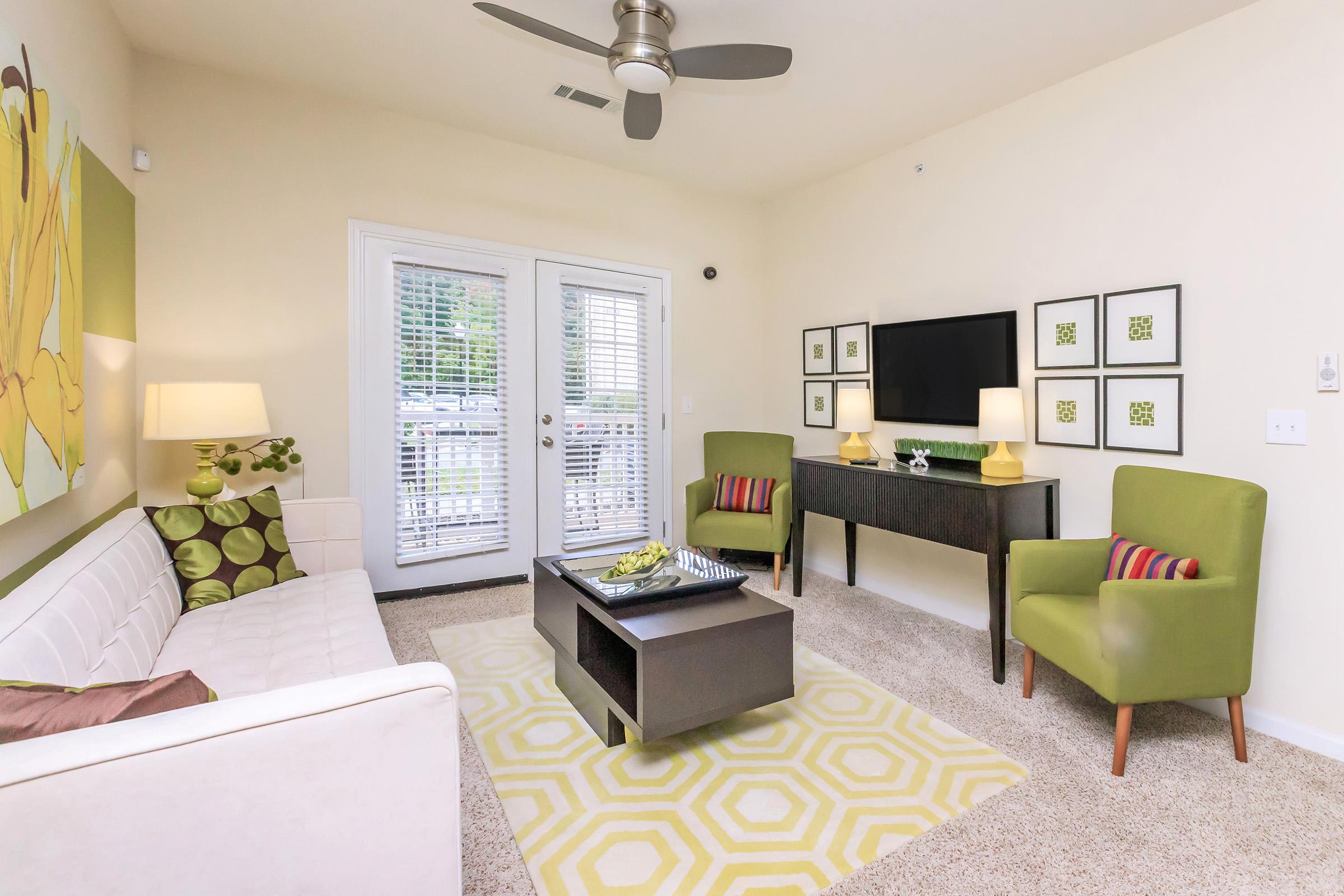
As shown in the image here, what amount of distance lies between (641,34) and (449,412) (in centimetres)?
214

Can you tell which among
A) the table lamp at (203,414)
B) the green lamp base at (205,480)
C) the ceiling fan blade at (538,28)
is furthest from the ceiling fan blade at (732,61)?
the green lamp base at (205,480)

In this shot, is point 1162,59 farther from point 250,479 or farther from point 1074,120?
point 250,479

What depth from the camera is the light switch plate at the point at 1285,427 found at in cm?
216

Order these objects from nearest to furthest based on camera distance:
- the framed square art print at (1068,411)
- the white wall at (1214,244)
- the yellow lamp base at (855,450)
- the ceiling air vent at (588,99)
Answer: the white wall at (1214,244), the framed square art print at (1068,411), the ceiling air vent at (588,99), the yellow lamp base at (855,450)

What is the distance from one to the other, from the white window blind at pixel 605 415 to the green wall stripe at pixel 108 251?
6.70 feet

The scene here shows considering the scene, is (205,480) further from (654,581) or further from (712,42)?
(712,42)

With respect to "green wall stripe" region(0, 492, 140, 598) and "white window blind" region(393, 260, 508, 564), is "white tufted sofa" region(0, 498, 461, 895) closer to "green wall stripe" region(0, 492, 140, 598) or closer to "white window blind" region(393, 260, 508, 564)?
"green wall stripe" region(0, 492, 140, 598)

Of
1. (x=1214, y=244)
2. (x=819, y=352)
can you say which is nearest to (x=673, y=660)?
(x=1214, y=244)

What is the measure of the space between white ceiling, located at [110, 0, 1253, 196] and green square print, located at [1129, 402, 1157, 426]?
144 centimetres

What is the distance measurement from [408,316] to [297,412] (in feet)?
2.46

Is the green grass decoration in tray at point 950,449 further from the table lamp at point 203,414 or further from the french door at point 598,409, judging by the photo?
the table lamp at point 203,414

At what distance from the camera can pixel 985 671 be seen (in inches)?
105

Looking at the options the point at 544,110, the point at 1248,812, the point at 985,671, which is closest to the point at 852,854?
the point at 1248,812

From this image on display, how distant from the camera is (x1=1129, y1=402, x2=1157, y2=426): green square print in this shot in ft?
8.38
